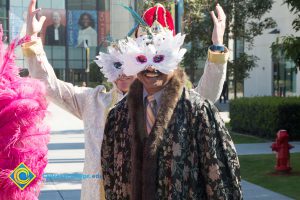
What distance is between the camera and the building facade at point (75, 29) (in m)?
67.4

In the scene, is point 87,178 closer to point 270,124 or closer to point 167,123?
point 167,123

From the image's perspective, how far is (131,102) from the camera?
2.90 m

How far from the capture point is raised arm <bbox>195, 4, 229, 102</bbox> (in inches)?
124

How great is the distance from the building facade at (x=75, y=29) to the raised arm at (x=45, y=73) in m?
61.9

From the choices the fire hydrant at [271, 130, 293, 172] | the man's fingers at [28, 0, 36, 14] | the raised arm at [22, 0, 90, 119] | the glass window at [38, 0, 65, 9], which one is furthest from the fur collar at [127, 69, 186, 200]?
the glass window at [38, 0, 65, 9]

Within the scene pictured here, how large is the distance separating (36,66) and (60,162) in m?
7.61

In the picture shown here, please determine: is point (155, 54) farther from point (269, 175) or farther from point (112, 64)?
point (269, 175)

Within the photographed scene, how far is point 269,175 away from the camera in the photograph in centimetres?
913

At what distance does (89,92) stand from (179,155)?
4.10 ft

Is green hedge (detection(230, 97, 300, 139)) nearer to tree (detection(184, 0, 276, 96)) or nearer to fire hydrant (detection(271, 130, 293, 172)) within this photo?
tree (detection(184, 0, 276, 96))

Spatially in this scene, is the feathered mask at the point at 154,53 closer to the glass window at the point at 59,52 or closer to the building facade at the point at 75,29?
the building facade at the point at 75,29

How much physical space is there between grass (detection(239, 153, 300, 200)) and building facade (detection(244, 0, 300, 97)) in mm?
16658

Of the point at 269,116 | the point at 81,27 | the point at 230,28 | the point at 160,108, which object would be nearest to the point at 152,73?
the point at 160,108

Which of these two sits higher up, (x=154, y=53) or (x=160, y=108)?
(x=154, y=53)
